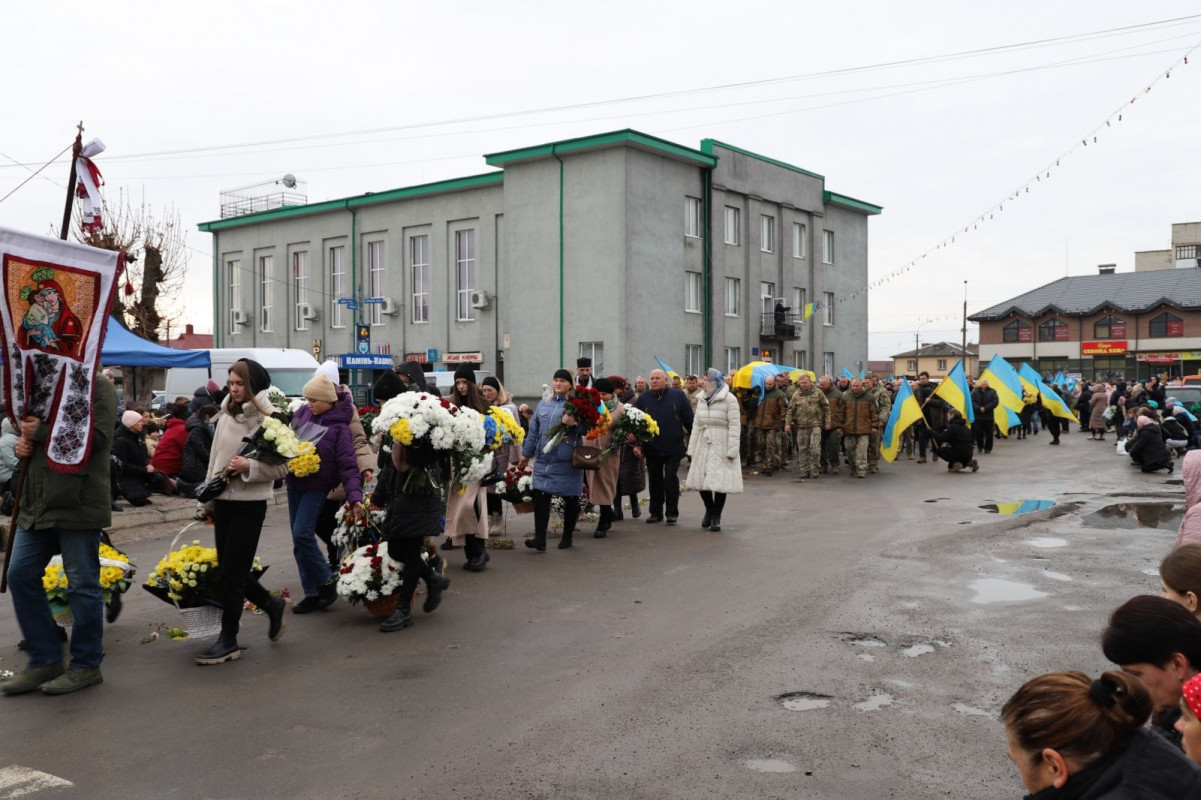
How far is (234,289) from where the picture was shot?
2063 inches

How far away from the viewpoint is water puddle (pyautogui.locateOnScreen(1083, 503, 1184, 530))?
12562 millimetres

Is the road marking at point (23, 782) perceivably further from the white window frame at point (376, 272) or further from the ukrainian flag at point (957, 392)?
the white window frame at point (376, 272)

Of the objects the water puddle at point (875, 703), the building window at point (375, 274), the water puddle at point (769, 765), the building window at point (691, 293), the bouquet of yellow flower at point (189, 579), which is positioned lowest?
the water puddle at point (769, 765)

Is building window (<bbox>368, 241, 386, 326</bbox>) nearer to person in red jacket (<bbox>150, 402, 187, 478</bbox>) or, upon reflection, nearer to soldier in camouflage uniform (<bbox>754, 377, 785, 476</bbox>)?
soldier in camouflage uniform (<bbox>754, 377, 785, 476</bbox>)

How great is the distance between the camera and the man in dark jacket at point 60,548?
580 centimetres

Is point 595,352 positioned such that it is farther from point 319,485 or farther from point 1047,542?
point 319,485

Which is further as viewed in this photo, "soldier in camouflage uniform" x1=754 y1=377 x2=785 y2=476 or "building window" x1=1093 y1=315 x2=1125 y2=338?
"building window" x1=1093 y1=315 x2=1125 y2=338

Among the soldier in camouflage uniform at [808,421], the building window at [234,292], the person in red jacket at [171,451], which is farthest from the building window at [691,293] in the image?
the person in red jacket at [171,451]

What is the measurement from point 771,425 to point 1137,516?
26.9 feet

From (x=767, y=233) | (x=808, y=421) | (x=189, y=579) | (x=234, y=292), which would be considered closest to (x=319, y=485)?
(x=189, y=579)

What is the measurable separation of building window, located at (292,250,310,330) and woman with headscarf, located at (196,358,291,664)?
141 ft

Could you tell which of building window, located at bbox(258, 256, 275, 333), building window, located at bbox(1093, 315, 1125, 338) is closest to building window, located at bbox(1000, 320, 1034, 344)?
building window, located at bbox(1093, 315, 1125, 338)

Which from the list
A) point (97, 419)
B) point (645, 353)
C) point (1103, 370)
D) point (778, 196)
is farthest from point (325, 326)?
point (1103, 370)

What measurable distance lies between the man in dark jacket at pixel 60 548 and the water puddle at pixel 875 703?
4.63 meters
